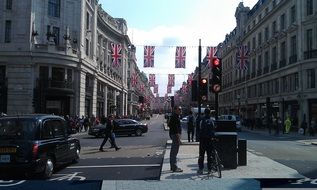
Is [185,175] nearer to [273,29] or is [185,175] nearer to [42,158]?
[42,158]

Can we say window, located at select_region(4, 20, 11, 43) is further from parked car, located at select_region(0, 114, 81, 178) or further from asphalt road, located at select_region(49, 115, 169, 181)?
parked car, located at select_region(0, 114, 81, 178)

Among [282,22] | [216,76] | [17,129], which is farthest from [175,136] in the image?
[282,22]

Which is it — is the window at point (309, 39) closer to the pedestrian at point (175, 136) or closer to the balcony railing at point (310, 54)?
A: the balcony railing at point (310, 54)

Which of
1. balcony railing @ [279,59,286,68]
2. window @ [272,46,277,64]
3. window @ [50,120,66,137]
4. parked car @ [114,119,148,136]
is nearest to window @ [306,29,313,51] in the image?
balcony railing @ [279,59,286,68]

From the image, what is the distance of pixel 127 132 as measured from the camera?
123 feet

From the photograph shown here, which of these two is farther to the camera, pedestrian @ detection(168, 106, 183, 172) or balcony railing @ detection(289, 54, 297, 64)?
balcony railing @ detection(289, 54, 297, 64)

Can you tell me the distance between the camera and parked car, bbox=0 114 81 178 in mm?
12648

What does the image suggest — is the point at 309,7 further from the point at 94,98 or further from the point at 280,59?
the point at 94,98

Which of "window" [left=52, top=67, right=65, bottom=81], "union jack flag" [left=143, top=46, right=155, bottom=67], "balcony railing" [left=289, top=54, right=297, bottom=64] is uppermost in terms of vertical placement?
"balcony railing" [left=289, top=54, right=297, bottom=64]

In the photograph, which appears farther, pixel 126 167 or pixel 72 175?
pixel 126 167

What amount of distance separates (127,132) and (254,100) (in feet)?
120

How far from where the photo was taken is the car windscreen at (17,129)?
13.0m

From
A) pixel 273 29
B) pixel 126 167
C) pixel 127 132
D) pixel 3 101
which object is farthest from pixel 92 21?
pixel 126 167

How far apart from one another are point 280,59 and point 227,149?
147ft
